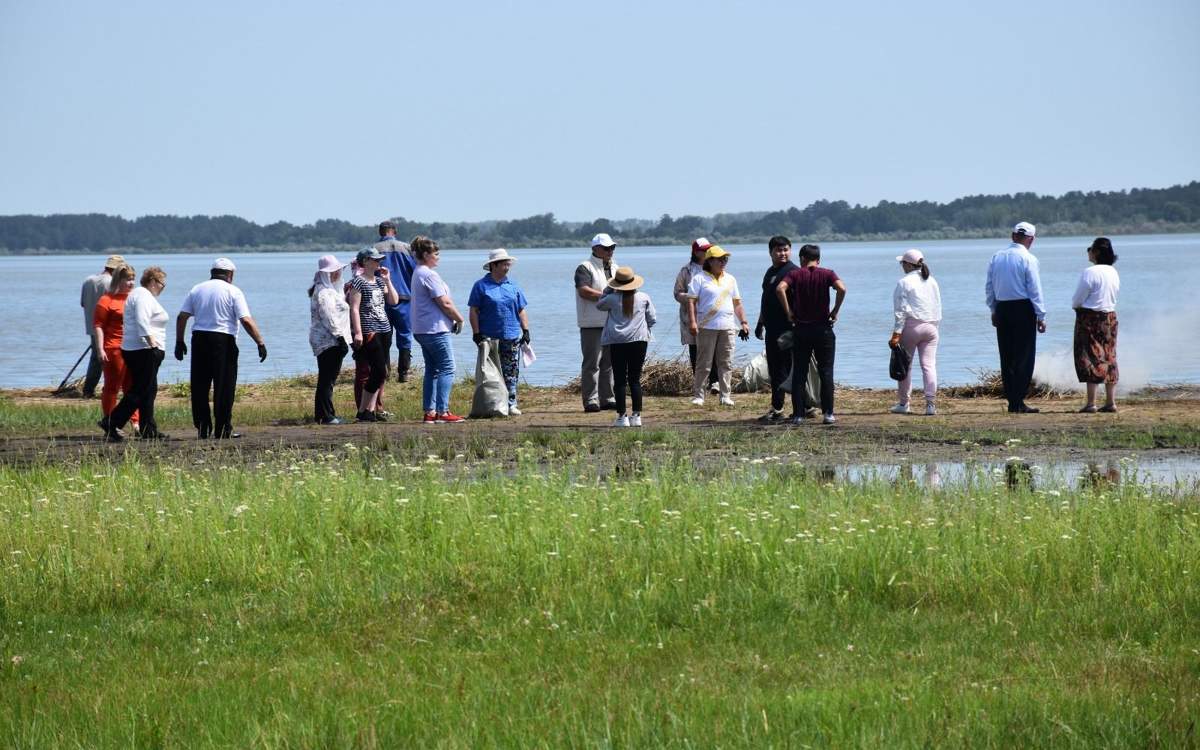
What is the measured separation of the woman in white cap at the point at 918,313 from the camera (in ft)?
52.6

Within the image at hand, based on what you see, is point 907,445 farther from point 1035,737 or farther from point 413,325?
point 1035,737

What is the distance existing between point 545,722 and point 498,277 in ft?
35.3

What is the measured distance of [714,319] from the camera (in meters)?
17.8

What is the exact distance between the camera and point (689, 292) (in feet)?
59.1

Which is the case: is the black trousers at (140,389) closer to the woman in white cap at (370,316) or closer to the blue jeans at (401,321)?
the woman in white cap at (370,316)

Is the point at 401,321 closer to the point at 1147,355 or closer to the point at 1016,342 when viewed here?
the point at 1016,342

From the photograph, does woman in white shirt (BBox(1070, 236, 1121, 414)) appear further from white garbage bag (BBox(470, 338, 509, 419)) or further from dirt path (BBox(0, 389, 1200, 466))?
white garbage bag (BBox(470, 338, 509, 419))

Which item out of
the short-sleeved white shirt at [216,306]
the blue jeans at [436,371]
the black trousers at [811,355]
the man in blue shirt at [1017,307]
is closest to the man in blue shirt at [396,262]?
the blue jeans at [436,371]

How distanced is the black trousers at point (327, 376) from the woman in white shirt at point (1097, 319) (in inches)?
298

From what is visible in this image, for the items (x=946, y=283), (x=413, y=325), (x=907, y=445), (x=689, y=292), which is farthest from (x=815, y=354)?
(x=946, y=283)

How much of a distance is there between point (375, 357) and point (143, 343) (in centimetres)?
277

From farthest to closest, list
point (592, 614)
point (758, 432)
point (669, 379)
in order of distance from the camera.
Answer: point (669, 379) < point (758, 432) < point (592, 614)

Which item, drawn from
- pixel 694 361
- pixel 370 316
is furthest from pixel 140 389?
pixel 694 361

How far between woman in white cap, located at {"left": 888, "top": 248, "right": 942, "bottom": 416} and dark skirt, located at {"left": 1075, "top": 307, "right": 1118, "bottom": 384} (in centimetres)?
149
